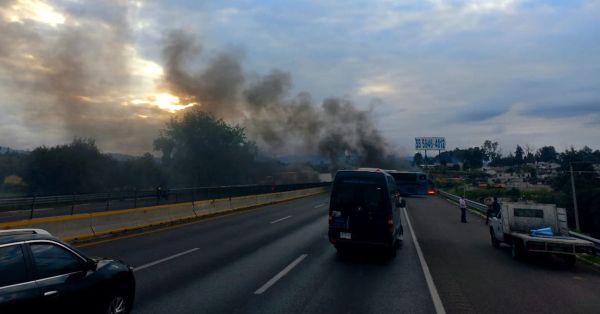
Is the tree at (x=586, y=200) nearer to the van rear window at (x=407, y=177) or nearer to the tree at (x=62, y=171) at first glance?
the van rear window at (x=407, y=177)

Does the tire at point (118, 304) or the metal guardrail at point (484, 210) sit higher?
the tire at point (118, 304)

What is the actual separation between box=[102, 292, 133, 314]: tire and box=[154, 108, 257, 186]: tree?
5847 cm

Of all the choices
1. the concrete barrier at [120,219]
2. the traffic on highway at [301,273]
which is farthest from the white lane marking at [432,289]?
the concrete barrier at [120,219]

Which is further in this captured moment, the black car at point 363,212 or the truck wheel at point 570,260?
the truck wheel at point 570,260

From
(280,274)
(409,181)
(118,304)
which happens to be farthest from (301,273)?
(409,181)

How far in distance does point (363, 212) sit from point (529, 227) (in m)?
6.10

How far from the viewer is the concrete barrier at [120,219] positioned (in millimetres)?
11664

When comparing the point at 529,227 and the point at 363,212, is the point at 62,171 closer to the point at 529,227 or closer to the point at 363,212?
the point at 363,212

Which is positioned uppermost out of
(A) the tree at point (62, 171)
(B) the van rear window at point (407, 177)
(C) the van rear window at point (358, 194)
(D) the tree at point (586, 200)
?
(A) the tree at point (62, 171)

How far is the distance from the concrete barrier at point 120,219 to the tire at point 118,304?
291 inches

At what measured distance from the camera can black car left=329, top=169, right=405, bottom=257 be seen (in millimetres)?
10195

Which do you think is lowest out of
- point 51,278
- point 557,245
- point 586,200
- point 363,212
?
point 586,200

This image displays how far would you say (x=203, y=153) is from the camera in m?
64.9

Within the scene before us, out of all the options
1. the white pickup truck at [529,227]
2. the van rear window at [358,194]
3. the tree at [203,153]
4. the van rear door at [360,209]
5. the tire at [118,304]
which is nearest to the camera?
the tire at [118,304]
